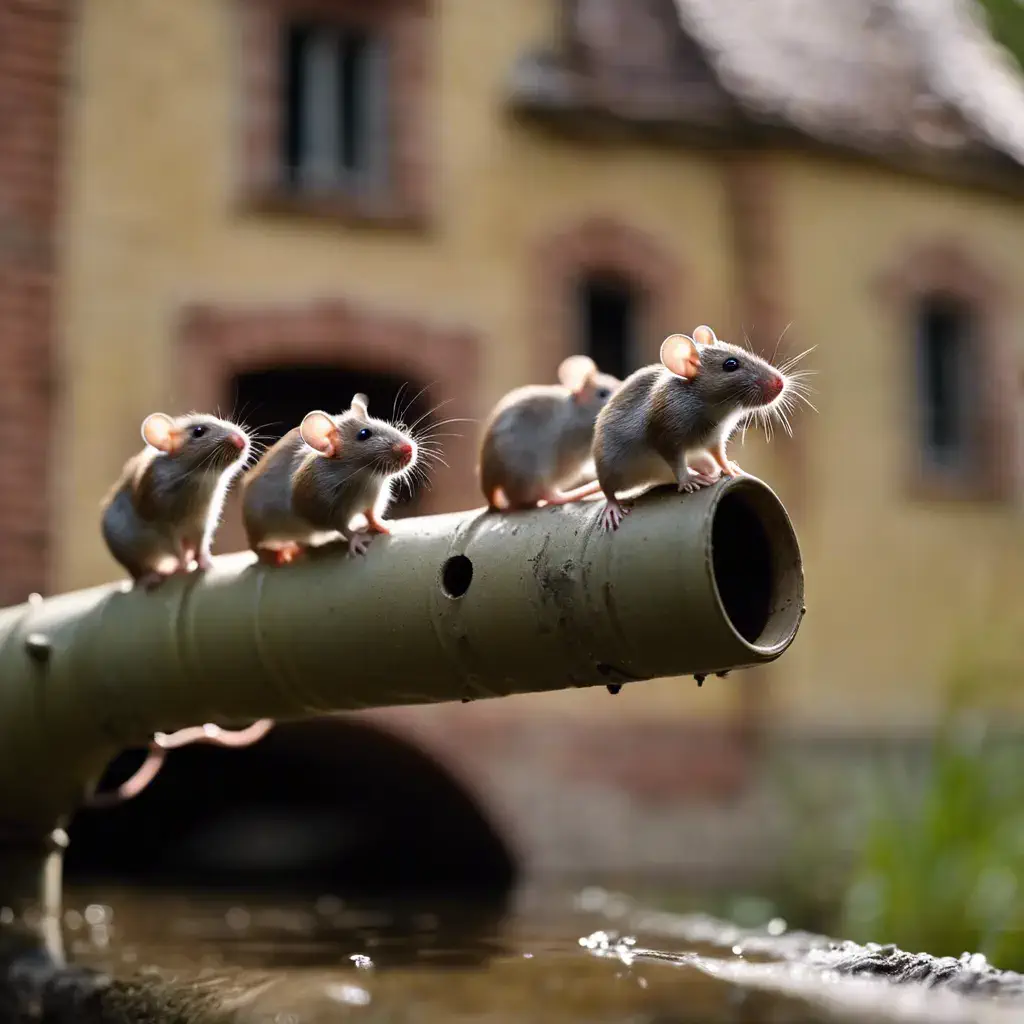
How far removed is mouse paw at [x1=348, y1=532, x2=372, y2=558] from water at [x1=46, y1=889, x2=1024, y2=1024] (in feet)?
3.12

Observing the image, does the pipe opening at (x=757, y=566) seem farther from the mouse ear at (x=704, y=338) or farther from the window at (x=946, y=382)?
the window at (x=946, y=382)

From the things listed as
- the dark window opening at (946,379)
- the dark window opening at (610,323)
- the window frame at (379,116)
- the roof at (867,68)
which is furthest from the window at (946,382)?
the window frame at (379,116)

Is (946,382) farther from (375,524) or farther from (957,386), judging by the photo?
(375,524)

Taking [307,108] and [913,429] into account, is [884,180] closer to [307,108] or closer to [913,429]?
[913,429]

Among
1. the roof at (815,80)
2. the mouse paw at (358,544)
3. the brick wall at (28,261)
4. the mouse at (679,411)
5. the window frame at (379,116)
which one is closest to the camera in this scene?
the mouse at (679,411)

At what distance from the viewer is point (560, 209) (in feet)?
43.2

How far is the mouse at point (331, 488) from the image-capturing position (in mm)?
4395

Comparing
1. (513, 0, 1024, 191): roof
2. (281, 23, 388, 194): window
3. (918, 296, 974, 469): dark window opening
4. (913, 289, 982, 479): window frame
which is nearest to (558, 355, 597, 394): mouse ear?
(281, 23, 388, 194): window

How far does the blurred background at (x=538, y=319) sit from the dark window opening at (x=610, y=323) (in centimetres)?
4

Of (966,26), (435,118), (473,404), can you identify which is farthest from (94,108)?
(966,26)

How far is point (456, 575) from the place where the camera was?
4016mm

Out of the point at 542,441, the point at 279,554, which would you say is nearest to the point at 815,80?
the point at 542,441

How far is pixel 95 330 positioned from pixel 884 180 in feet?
19.8

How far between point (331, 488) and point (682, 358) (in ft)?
3.20
